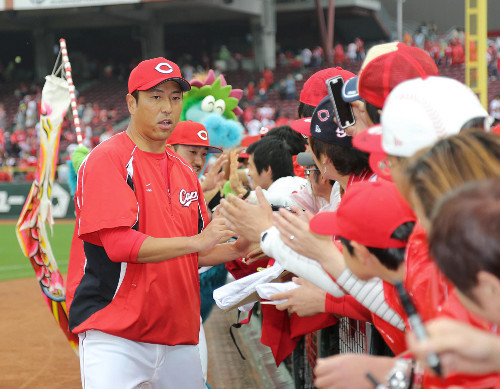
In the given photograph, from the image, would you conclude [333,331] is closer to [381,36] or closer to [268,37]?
[268,37]

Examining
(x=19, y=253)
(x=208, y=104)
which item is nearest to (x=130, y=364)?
(x=208, y=104)

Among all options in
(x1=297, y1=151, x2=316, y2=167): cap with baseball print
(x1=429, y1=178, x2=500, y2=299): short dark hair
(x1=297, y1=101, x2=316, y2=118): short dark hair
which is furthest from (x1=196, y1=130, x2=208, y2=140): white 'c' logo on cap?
(x1=429, y1=178, x2=500, y2=299): short dark hair

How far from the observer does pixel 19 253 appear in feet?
42.2

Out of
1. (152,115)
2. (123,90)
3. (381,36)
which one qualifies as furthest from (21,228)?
(381,36)

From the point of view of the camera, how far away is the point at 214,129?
6.11 metres

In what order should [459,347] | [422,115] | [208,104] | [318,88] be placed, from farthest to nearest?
[208,104], [318,88], [422,115], [459,347]

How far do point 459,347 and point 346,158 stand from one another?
5.02ft

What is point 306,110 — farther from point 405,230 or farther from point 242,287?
point 405,230

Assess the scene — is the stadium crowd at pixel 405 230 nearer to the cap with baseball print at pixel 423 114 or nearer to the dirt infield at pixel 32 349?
the cap with baseball print at pixel 423 114

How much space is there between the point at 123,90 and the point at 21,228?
25865 millimetres

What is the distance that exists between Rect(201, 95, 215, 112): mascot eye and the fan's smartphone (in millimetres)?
3509

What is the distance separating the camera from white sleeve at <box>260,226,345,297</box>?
92.3 inches

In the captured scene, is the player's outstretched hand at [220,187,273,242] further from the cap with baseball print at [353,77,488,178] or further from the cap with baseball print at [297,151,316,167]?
the cap with baseball print at [297,151,316,167]

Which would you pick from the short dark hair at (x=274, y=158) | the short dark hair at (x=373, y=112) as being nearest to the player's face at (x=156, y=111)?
the short dark hair at (x=373, y=112)
